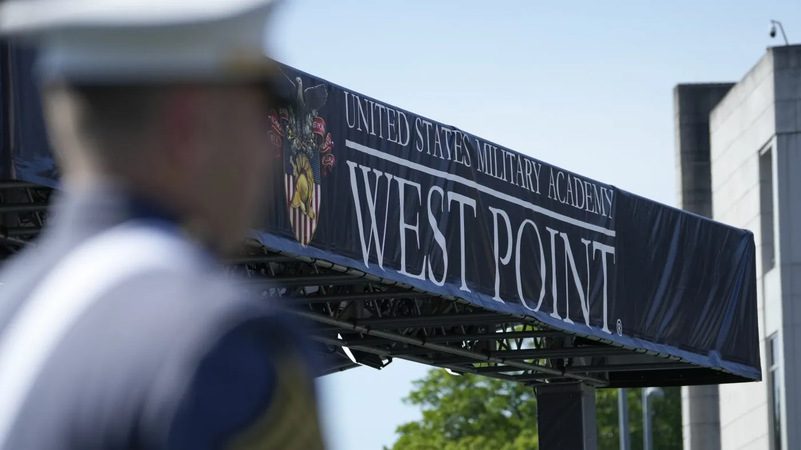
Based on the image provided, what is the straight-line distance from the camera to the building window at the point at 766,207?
36125mm

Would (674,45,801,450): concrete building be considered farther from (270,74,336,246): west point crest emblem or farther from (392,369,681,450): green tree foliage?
(270,74,336,246): west point crest emblem

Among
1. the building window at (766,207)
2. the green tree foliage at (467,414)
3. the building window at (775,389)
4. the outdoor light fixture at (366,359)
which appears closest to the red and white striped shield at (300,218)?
the outdoor light fixture at (366,359)

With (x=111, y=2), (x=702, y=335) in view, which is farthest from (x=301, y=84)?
(x=111, y=2)

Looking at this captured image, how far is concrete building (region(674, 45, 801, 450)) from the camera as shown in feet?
114

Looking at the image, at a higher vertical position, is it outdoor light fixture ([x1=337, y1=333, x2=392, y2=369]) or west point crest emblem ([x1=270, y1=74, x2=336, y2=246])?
west point crest emblem ([x1=270, y1=74, x2=336, y2=246])

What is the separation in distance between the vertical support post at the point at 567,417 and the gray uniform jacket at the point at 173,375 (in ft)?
66.5

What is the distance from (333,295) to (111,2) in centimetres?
1589

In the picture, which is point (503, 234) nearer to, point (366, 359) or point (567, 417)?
point (366, 359)

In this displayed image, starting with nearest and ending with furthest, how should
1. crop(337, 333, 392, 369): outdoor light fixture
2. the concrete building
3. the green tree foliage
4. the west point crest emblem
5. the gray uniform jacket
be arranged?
the gray uniform jacket → the west point crest emblem → crop(337, 333, 392, 369): outdoor light fixture → the concrete building → the green tree foliage

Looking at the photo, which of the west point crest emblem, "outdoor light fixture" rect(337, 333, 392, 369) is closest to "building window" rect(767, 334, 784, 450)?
"outdoor light fixture" rect(337, 333, 392, 369)

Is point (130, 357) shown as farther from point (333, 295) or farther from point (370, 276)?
point (333, 295)

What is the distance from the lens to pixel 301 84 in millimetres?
14312

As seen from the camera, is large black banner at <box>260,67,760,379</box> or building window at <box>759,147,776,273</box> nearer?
large black banner at <box>260,67,760,379</box>

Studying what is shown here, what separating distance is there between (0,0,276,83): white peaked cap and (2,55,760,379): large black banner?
398 inches
